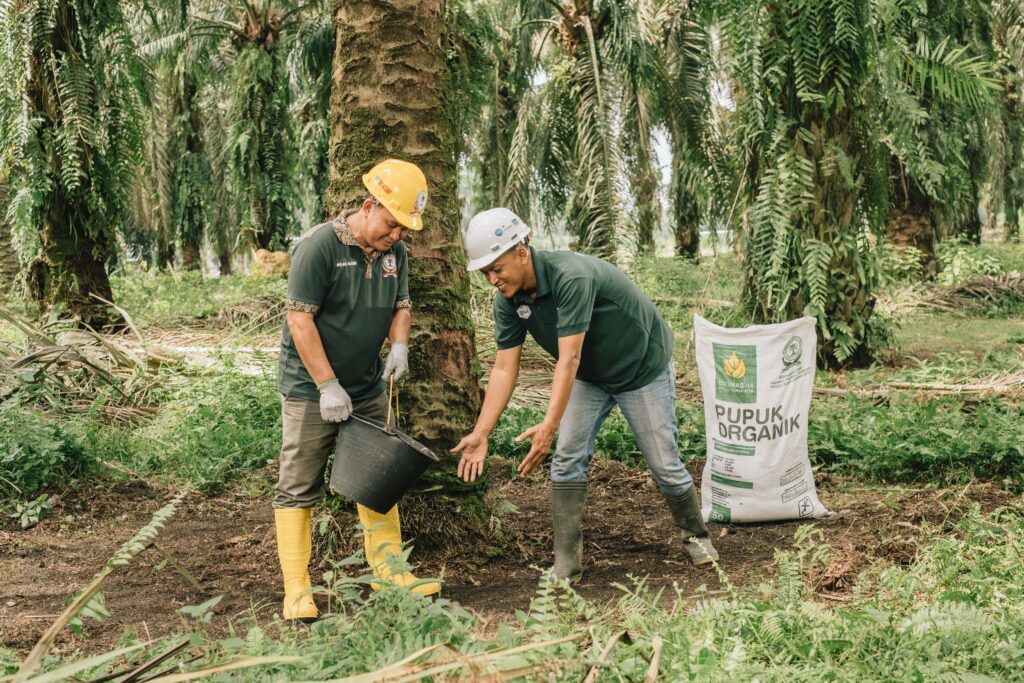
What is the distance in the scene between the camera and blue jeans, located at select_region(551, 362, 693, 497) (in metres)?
4.50

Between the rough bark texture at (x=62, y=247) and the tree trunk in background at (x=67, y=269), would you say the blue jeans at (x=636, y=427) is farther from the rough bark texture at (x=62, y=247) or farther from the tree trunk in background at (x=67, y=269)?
the tree trunk in background at (x=67, y=269)

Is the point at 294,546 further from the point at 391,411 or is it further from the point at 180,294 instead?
the point at 180,294

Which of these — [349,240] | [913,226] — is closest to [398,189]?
[349,240]

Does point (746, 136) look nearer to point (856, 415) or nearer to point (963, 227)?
point (856, 415)

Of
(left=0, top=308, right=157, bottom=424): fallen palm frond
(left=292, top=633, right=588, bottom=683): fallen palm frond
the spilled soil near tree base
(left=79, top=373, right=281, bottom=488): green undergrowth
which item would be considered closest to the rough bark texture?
(left=0, top=308, right=157, bottom=424): fallen palm frond

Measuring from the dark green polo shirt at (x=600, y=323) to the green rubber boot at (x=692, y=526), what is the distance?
0.62 m

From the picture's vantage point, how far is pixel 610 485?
6133mm

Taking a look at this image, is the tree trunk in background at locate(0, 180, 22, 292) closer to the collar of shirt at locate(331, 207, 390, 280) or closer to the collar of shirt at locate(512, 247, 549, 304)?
the collar of shirt at locate(331, 207, 390, 280)

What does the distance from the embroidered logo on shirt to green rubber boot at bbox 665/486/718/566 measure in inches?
67.9

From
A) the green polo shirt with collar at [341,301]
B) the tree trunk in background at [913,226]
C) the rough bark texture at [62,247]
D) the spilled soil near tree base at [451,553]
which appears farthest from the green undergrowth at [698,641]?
the tree trunk in background at [913,226]

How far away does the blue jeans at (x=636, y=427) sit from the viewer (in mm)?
4500

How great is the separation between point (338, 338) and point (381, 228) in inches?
20.5

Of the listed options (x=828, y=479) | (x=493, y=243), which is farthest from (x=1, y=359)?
(x=828, y=479)

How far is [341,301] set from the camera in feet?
13.5
